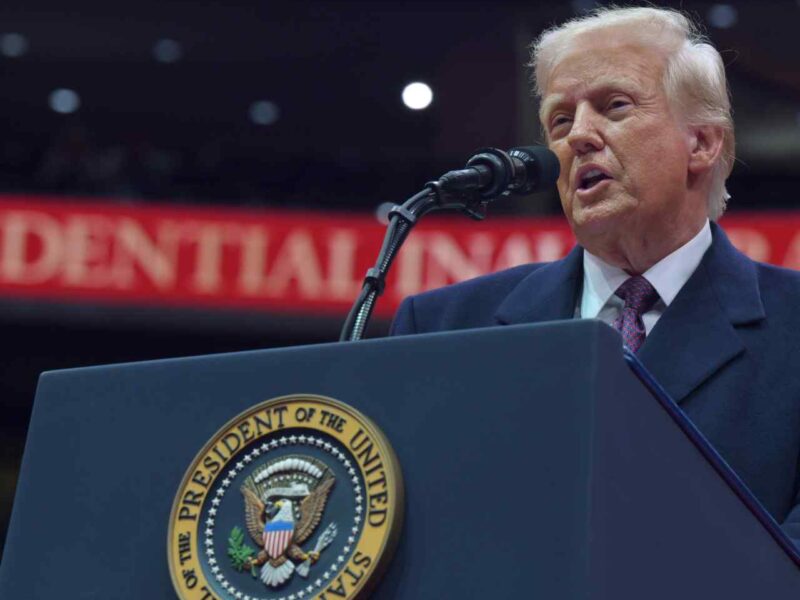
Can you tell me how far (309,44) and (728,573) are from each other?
724 cm

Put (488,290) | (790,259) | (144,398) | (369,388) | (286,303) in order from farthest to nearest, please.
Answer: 1. (286,303)
2. (790,259)
3. (488,290)
4. (144,398)
5. (369,388)

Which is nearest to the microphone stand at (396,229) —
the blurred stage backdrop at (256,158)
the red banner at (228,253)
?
the blurred stage backdrop at (256,158)

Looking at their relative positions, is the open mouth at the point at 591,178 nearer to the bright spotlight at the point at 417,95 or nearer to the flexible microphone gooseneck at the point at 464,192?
the flexible microphone gooseneck at the point at 464,192

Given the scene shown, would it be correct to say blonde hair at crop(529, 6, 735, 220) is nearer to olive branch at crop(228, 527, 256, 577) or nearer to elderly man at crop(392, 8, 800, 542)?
elderly man at crop(392, 8, 800, 542)

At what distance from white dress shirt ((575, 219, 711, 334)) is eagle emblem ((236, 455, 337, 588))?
71 cm

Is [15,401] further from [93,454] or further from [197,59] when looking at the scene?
[93,454]

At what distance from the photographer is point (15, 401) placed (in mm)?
8461

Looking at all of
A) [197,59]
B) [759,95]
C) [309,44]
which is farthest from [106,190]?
[759,95]

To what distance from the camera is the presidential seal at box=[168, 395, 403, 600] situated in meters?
0.94

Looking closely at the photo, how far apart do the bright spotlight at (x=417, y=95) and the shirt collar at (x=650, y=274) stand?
22.2ft

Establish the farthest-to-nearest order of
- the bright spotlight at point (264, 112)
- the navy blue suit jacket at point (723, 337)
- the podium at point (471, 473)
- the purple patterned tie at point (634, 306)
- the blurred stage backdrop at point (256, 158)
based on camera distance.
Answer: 1. the bright spotlight at point (264, 112)
2. the blurred stage backdrop at point (256, 158)
3. the purple patterned tie at point (634, 306)
4. the navy blue suit jacket at point (723, 337)
5. the podium at point (471, 473)

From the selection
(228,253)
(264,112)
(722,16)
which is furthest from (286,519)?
(264,112)

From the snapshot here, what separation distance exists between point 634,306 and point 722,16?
596 cm

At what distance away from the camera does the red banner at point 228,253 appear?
281 inches
